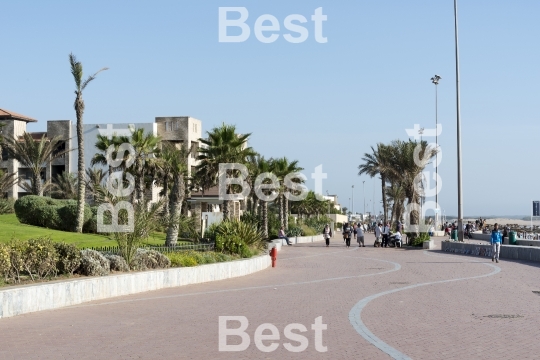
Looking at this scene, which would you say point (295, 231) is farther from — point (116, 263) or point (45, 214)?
point (116, 263)

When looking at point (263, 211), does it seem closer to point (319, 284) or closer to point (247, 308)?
point (319, 284)

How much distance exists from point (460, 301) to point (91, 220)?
2621 centimetres

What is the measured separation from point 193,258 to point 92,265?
5715mm

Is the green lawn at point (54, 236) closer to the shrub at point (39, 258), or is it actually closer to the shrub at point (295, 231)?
the shrub at point (39, 258)

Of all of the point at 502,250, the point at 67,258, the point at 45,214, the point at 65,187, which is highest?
the point at 65,187

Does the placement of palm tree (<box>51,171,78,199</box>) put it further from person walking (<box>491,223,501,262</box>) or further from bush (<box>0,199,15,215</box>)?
→ person walking (<box>491,223,501,262</box>)

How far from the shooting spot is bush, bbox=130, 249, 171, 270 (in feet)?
64.8

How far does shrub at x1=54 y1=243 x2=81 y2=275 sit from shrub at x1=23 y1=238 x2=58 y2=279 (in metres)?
0.38

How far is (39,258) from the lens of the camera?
15812 millimetres

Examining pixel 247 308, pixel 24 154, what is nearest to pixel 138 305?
pixel 247 308

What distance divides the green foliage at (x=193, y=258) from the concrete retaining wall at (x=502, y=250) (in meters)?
13.5

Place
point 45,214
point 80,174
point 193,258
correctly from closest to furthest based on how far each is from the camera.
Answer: point 193,258 < point 45,214 < point 80,174

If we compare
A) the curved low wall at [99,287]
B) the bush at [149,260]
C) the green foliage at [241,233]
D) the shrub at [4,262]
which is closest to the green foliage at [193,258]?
the bush at [149,260]

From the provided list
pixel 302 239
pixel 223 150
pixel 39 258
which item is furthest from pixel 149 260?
pixel 302 239
